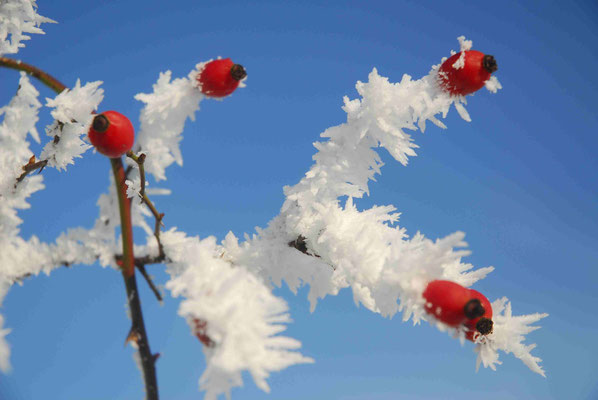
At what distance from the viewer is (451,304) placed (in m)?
0.59

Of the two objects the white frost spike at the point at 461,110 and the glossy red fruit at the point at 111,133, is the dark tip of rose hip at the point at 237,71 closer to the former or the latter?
the glossy red fruit at the point at 111,133

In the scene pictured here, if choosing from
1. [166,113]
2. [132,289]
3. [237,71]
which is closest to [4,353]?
[132,289]

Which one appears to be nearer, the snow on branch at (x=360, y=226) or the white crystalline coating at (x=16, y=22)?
the snow on branch at (x=360, y=226)

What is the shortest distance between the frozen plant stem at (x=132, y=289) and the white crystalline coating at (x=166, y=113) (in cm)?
5

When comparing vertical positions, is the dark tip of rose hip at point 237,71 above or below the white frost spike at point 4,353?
above

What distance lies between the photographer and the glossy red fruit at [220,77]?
66 cm

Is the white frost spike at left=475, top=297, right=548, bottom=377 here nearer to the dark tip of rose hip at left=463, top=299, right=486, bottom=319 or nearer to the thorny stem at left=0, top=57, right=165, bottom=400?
the dark tip of rose hip at left=463, top=299, right=486, bottom=319

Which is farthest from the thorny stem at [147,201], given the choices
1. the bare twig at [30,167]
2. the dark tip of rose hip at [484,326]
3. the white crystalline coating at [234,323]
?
the dark tip of rose hip at [484,326]

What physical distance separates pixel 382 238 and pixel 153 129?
1.44 feet

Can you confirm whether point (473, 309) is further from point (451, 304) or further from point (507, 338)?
point (507, 338)

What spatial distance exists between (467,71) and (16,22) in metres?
0.97

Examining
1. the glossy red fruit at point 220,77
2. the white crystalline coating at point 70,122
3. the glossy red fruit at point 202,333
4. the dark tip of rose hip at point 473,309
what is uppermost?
the white crystalline coating at point 70,122

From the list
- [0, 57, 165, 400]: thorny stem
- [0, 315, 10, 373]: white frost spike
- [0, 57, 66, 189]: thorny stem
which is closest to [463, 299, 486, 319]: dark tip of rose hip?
[0, 57, 165, 400]: thorny stem

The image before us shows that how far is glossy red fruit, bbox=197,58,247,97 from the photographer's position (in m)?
0.66
